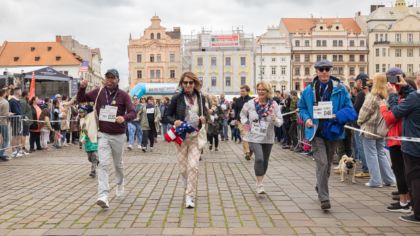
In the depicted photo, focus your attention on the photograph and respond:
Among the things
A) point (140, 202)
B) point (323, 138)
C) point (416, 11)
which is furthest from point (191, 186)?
point (416, 11)

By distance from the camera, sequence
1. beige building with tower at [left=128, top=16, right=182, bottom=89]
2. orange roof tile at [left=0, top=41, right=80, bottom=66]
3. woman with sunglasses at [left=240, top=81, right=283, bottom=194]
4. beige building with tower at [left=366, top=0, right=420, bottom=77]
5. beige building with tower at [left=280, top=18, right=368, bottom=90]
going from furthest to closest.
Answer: beige building with tower at [left=280, top=18, right=368, bottom=90], beige building with tower at [left=366, top=0, right=420, bottom=77], beige building with tower at [left=128, top=16, right=182, bottom=89], orange roof tile at [left=0, top=41, right=80, bottom=66], woman with sunglasses at [left=240, top=81, right=283, bottom=194]

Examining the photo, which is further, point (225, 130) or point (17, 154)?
point (225, 130)

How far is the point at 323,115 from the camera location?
705 centimetres

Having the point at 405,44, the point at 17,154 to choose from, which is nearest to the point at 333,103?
the point at 17,154

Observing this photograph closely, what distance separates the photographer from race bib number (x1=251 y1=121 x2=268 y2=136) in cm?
816

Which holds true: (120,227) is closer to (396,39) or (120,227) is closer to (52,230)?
(52,230)

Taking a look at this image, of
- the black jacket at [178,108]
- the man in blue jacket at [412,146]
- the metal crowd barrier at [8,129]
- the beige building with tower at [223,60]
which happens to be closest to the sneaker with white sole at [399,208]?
the man in blue jacket at [412,146]

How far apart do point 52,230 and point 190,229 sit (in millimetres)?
1612

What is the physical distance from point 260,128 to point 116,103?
92.0 inches

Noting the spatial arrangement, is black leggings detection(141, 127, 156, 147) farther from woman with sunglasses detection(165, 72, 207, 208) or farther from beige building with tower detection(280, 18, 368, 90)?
beige building with tower detection(280, 18, 368, 90)

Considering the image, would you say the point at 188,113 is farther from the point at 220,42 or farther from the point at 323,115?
the point at 220,42

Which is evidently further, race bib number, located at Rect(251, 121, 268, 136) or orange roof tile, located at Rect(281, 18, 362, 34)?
orange roof tile, located at Rect(281, 18, 362, 34)

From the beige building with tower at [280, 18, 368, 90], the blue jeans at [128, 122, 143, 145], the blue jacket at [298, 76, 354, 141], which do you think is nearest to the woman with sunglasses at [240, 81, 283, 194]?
the blue jacket at [298, 76, 354, 141]

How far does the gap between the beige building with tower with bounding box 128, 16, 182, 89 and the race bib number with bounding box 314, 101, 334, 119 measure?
3304 inches
